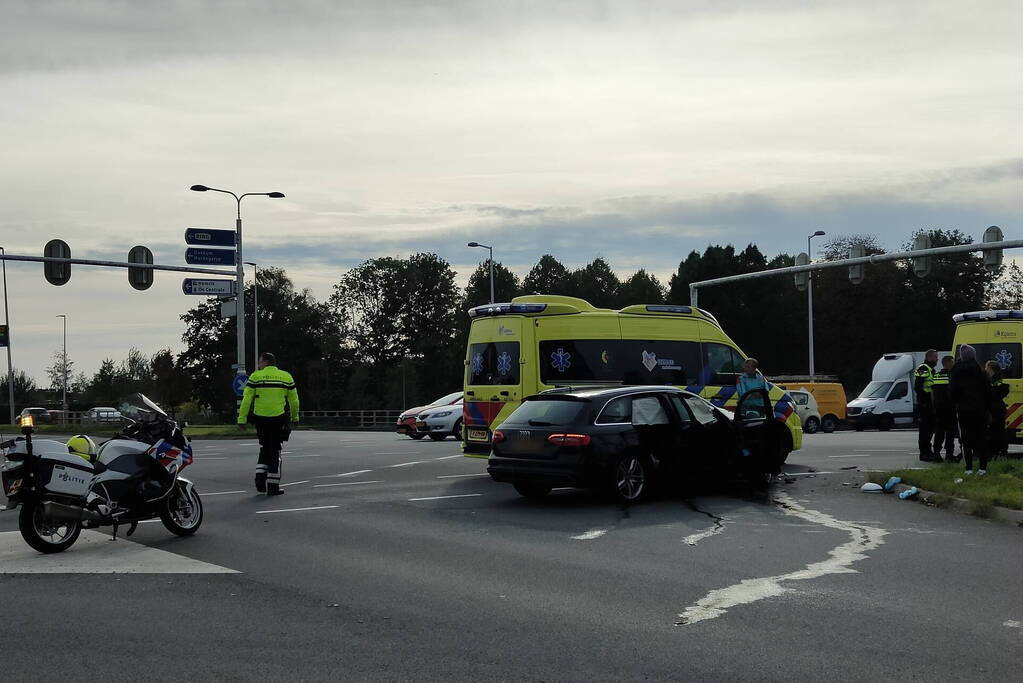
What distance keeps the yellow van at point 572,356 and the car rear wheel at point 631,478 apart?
3806 mm

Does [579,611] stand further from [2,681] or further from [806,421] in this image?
[806,421]

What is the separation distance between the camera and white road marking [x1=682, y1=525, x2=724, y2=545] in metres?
9.79

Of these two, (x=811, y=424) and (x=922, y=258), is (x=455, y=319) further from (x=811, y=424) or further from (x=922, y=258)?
(x=922, y=258)

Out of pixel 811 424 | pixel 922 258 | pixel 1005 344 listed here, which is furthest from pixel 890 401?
pixel 1005 344

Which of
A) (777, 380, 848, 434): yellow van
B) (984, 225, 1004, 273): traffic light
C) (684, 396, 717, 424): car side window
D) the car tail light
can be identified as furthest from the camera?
(777, 380, 848, 434): yellow van

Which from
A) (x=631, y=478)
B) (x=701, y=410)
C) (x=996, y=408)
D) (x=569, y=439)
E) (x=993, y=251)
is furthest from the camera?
(x=993, y=251)

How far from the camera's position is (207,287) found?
33.1 meters

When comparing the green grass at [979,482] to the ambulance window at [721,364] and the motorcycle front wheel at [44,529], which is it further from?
the motorcycle front wheel at [44,529]

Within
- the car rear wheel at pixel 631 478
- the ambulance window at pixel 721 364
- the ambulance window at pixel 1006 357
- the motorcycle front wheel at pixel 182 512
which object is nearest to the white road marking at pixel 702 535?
the car rear wheel at pixel 631 478

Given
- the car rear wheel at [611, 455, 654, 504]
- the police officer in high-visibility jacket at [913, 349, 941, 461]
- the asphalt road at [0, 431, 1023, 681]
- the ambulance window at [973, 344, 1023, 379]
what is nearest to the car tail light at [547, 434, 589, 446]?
the car rear wheel at [611, 455, 654, 504]

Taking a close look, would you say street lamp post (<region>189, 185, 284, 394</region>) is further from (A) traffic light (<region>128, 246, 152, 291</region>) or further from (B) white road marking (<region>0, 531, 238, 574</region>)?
(B) white road marking (<region>0, 531, 238, 574</region>)

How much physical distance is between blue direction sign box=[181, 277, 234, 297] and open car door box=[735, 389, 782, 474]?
861 inches

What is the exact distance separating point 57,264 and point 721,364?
18.3m

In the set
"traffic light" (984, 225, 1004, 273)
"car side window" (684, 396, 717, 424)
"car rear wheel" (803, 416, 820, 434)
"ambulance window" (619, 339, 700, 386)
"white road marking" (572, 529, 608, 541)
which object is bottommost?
"car rear wheel" (803, 416, 820, 434)
